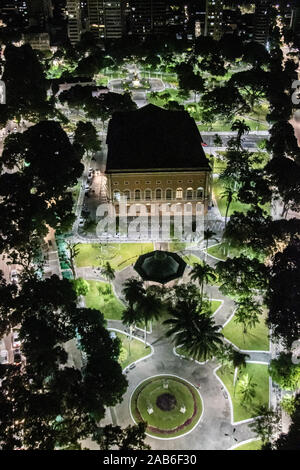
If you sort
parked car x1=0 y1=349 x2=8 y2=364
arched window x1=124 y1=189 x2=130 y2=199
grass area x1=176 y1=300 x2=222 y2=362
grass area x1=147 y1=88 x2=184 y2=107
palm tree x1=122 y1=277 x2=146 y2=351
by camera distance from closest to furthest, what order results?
palm tree x1=122 y1=277 x2=146 y2=351, grass area x1=176 y1=300 x2=222 y2=362, parked car x1=0 y1=349 x2=8 y2=364, arched window x1=124 y1=189 x2=130 y2=199, grass area x1=147 y1=88 x2=184 y2=107

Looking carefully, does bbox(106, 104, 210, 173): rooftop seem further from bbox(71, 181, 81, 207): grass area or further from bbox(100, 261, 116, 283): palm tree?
bbox(100, 261, 116, 283): palm tree

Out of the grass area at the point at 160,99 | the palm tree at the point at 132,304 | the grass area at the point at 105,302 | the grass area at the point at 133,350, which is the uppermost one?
the grass area at the point at 160,99

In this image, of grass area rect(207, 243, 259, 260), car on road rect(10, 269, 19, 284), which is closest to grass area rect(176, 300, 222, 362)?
grass area rect(207, 243, 259, 260)


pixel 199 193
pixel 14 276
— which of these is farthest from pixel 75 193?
pixel 199 193

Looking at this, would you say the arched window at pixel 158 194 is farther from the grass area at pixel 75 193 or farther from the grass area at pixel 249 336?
the grass area at pixel 249 336

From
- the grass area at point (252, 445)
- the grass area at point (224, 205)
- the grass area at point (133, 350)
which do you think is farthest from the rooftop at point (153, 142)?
the grass area at point (252, 445)

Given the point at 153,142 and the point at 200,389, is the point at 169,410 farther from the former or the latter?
the point at 153,142

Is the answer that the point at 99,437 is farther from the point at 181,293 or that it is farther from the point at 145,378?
the point at 181,293

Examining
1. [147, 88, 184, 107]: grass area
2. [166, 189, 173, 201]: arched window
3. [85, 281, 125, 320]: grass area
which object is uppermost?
[147, 88, 184, 107]: grass area
